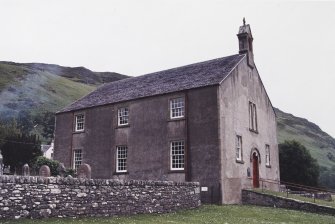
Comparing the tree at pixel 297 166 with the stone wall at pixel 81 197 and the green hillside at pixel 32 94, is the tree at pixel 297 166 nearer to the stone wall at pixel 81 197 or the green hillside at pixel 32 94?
the stone wall at pixel 81 197

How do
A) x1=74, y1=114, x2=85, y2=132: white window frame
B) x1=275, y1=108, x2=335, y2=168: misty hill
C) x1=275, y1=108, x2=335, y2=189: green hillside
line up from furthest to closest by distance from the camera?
1. x1=275, y1=108, x2=335, y2=168: misty hill
2. x1=275, y1=108, x2=335, y2=189: green hillside
3. x1=74, y1=114, x2=85, y2=132: white window frame

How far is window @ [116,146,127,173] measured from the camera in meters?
32.7

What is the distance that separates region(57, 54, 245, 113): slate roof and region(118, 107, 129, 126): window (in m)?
0.95

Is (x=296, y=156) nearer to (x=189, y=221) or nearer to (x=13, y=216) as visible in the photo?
(x=189, y=221)

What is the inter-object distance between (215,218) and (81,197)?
6854mm

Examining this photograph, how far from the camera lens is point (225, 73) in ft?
97.6

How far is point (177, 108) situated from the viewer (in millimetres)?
30469

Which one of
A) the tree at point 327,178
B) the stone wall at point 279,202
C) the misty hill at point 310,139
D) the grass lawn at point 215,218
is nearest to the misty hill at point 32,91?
the misty hill at point 310,139

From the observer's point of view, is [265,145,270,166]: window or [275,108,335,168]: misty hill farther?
[275,108,335,168]: misty hill

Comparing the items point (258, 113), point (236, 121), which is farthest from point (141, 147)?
point (258, 113)

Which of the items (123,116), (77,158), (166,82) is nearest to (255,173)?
(166,82)

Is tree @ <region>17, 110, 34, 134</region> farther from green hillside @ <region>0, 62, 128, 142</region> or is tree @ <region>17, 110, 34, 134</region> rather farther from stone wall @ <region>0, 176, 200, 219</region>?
stone wall @ <region>0, 176, 200, 219</region>

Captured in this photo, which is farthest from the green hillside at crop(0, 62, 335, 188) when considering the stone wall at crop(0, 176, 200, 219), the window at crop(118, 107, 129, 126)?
the stone wall at crop(0, 176, 200, 219)

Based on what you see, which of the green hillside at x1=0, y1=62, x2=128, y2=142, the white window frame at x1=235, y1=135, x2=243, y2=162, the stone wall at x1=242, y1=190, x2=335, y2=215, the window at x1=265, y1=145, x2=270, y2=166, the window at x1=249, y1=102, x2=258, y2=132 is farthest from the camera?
the green hillside at x1=0, y1=62, x2=128, y2=142
